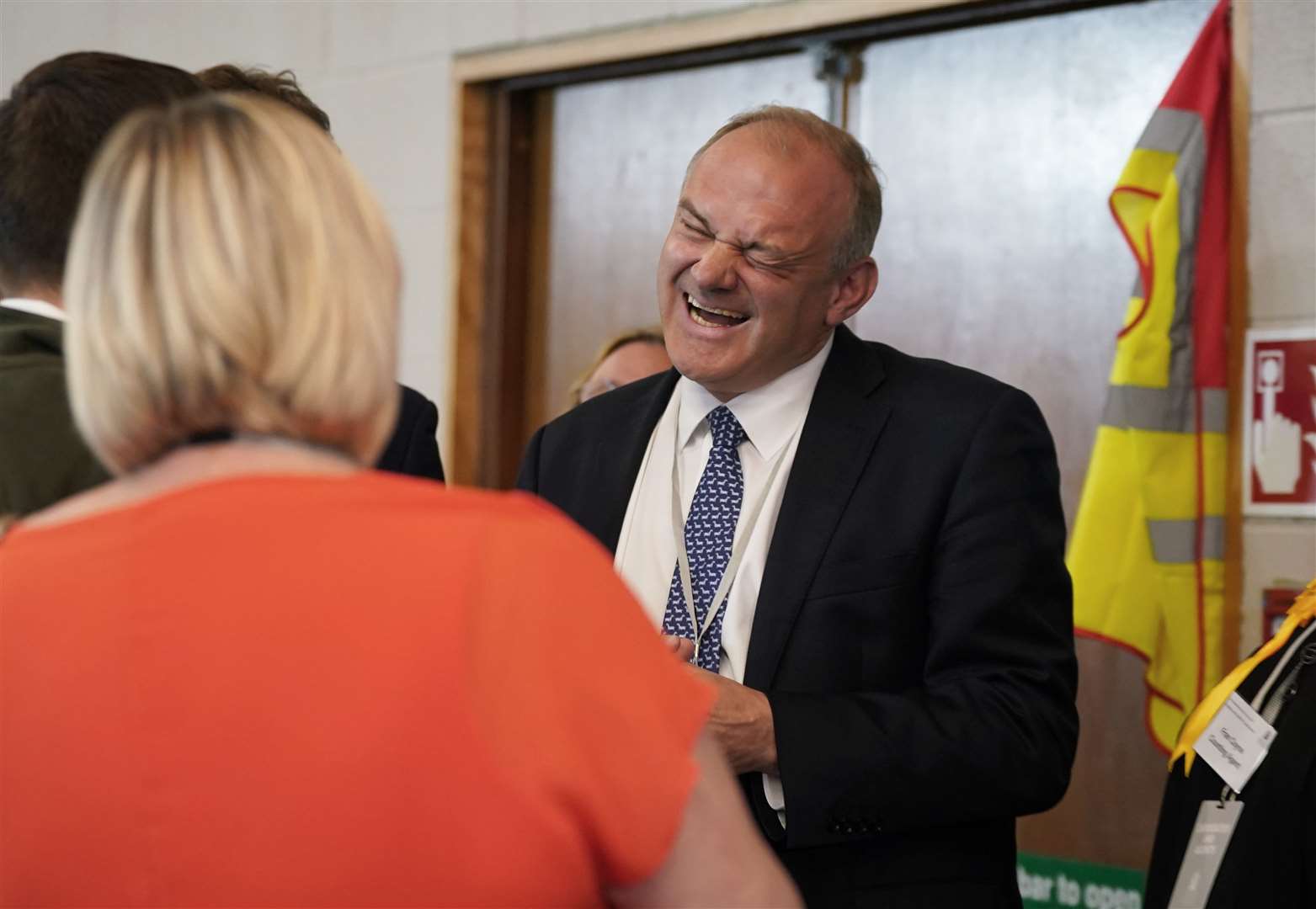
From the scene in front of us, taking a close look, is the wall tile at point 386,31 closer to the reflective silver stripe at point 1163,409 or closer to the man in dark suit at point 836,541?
the reflective silver stripe at point 1163,409

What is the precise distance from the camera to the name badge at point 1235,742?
197 cm

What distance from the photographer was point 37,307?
131cm

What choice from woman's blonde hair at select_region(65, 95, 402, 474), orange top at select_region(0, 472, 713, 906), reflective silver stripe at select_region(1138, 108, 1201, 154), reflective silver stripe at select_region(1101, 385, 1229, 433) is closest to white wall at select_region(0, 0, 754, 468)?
reflective silver stripe at select_region(1138, 108, 1201, 154)

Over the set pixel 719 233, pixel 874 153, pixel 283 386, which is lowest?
pixel 283 386

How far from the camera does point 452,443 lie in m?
4.12

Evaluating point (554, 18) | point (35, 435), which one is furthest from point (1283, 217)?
point (35, 435)

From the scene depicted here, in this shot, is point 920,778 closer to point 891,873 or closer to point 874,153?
point 891,873

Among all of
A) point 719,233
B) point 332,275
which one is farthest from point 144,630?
point 719,233

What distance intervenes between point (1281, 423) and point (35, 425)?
226cm

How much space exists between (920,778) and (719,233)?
75cm

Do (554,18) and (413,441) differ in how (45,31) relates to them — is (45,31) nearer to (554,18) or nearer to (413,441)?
(554,18)

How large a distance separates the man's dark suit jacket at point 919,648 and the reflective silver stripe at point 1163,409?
95 cm

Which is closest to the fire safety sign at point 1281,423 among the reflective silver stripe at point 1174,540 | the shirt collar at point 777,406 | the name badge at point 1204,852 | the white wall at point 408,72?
the reflective silver stripe at point 1174,540

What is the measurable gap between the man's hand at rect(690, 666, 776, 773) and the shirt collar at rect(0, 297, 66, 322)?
2.44 ft
